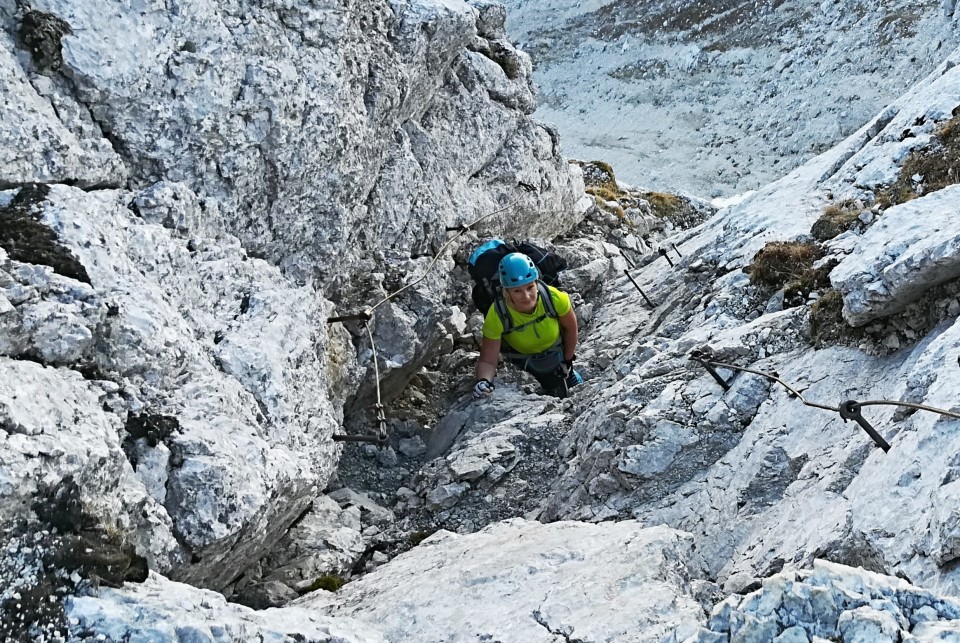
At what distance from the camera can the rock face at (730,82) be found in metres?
32.3

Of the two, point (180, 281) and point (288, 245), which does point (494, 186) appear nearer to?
point (288, 245)

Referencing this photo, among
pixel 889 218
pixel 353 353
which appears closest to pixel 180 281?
pixel 353 353

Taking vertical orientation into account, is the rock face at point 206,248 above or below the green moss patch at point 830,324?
above

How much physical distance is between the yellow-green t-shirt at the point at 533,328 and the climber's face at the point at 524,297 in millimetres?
72

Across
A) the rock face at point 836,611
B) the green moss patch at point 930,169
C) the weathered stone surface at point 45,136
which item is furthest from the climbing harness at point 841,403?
the weathered stone surface at point 45,136

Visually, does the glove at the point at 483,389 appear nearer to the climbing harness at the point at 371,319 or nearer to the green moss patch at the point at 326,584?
the climbing harness at the point at 371,319

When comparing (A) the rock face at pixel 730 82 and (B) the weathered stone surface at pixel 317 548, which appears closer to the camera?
(B) the weathered stone surface at pixel 317 548

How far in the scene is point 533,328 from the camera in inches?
450

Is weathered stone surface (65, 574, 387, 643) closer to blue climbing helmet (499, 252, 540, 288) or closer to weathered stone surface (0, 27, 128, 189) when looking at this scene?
weathered stone surface (0, 27, 128, 189)

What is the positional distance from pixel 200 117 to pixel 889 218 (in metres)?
7.43

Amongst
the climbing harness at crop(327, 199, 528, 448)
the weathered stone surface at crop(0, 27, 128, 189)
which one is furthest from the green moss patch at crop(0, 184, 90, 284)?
the climbing harness at crop(327, 199, 528, 448)

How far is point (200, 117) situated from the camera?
8266mm

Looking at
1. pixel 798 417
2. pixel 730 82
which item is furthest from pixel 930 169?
pixel 730 82

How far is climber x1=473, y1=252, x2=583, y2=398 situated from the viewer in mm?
11203
